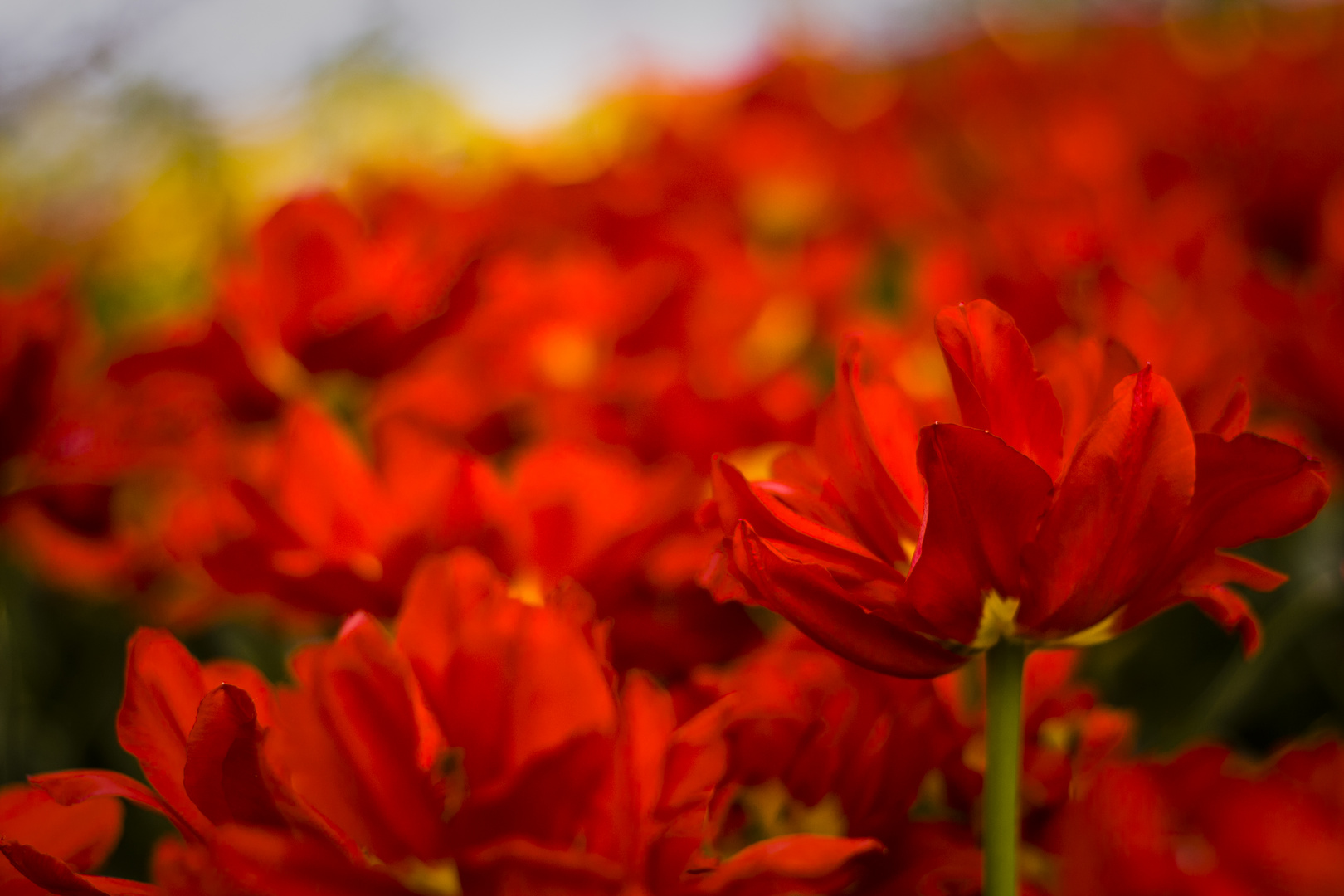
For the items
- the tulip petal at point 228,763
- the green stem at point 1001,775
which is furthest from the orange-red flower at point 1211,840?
the tulip petal at point 228,763

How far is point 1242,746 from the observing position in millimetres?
692

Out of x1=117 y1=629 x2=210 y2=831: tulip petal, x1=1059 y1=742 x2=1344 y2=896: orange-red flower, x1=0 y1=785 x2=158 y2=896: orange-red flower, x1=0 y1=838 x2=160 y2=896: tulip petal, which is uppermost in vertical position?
x1=117 y1=629 x2=210 y2=831: tulip petal

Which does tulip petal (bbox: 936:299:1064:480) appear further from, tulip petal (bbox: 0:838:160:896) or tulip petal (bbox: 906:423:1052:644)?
tulip petal (bbox: 0:838:160:896)

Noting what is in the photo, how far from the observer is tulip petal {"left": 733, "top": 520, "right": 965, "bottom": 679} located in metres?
0.26

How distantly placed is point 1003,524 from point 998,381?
36 millimetres

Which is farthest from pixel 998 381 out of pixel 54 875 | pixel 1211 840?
pixel 54 875

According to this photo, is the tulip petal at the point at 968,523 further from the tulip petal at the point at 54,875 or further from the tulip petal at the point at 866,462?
the tulip petal at the point at 54,875

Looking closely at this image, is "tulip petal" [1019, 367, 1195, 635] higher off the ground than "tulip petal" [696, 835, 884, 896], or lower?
higher

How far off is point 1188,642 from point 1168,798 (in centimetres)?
37

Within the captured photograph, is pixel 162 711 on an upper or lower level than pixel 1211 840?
upper

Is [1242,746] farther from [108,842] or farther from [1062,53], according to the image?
[1062,53]

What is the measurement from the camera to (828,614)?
0.87 feet

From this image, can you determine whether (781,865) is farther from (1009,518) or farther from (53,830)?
(53,830)

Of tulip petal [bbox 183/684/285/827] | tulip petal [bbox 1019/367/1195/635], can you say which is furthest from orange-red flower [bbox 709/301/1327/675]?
tulip petal [bbox 183/684/285/827]
